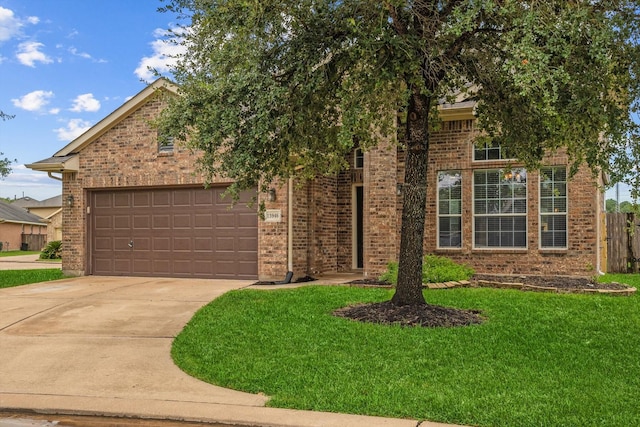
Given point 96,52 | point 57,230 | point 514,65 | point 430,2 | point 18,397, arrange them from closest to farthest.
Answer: point 18,397 → point 514,65 → point 430,2 → point 96,52 → point 57,230

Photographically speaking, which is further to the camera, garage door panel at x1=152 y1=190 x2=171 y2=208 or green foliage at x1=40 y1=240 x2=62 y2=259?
green foliage at x1=40 y1=240 x2=62 y2=259

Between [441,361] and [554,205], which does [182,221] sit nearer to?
[554,205]

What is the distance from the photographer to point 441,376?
5832mm

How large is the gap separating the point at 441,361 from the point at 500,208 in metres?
7.85

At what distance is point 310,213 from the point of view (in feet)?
46.7

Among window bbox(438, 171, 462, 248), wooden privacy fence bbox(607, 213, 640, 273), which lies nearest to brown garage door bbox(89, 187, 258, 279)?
window bbox(438, 171, 462, 248)

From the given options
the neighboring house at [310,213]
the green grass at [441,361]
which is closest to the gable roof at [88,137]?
the neighboring house at [310,213]

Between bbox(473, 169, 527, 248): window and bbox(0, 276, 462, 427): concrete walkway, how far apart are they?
6.19m

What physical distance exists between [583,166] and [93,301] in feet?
34.2

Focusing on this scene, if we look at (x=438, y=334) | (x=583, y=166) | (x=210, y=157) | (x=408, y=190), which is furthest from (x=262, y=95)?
(x=583, y=166)

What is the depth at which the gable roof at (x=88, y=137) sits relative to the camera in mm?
14609

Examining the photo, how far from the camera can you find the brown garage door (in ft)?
45.5

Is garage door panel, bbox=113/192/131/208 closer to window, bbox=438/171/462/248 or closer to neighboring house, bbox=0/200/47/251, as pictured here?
window, bbox=438/171/462/248

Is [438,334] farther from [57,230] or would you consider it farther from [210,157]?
[57,230]
